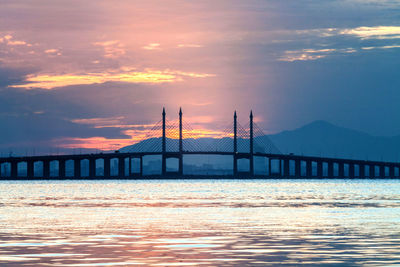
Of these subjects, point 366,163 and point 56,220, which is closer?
point 56,220

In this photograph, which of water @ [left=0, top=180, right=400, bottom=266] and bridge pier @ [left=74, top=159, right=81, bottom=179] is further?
bridge pier @ [left=74, top=159, right=81, bottom=179]

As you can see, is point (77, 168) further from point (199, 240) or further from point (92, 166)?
point (199, 240)

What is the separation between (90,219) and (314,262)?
1891 cm

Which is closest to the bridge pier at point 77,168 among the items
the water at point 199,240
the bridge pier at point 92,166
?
the bridge pier at point 92,166

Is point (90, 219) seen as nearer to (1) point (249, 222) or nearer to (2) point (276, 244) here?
(1) point (249, 222)

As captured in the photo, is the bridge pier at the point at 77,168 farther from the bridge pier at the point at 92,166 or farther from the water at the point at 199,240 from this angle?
the water at the point at 199,240

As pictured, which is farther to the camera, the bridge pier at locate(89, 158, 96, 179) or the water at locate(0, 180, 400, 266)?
the bridge pier at locate(89, 158, 96, 179)

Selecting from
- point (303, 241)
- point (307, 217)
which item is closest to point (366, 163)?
point (307, 217)

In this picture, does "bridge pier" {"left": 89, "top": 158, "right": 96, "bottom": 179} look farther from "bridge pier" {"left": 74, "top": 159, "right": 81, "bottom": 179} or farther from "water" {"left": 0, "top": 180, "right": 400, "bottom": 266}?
"water" {"left": 0, "top": 180, "right": 400, "bottom": 266}

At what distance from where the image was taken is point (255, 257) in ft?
69.4

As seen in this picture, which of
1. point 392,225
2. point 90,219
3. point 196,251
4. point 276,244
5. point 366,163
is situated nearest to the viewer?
point 196,251

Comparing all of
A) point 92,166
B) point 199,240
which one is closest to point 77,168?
point 92,166

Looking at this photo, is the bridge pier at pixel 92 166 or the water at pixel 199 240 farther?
the bridge pier at pixel 92 166

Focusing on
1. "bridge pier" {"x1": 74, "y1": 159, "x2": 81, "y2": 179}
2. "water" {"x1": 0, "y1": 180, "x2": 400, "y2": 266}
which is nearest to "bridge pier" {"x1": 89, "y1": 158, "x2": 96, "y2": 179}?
"bridge pier" {"x1": 74, "y1": 159, "x2": 81, "y2": 179}
